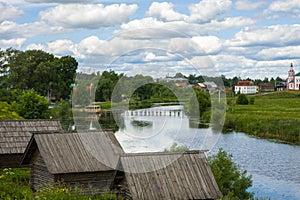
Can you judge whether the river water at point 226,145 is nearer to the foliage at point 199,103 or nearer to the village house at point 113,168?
the foliage at point 199,103

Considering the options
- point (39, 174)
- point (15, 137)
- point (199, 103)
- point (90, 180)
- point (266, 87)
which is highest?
point (199, 103)

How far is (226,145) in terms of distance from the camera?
30.8 meters

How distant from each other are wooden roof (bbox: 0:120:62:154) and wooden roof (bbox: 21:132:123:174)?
7.26 ft

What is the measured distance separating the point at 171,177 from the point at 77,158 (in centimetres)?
281

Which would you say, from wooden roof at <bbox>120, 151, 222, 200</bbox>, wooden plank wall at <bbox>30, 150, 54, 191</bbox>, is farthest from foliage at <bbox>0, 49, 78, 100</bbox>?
wooden roof at <bbox>120, 151, 222, 200</bbox>

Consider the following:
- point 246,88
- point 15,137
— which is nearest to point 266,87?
point 246,88

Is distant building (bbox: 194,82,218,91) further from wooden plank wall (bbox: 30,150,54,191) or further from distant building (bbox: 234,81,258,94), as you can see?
distant building (bbox: 234,81,258,94)

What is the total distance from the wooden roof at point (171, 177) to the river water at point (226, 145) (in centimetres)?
37

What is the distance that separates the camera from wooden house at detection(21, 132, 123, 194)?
1358 centimetres

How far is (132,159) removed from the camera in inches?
470

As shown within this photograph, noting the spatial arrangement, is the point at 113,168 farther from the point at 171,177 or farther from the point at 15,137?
the point at 15,137

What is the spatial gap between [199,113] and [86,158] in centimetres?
562

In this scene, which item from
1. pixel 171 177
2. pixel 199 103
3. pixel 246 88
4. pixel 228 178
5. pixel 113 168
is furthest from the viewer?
pixel 246 88

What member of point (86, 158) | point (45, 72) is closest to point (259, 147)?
point (86, 158)
